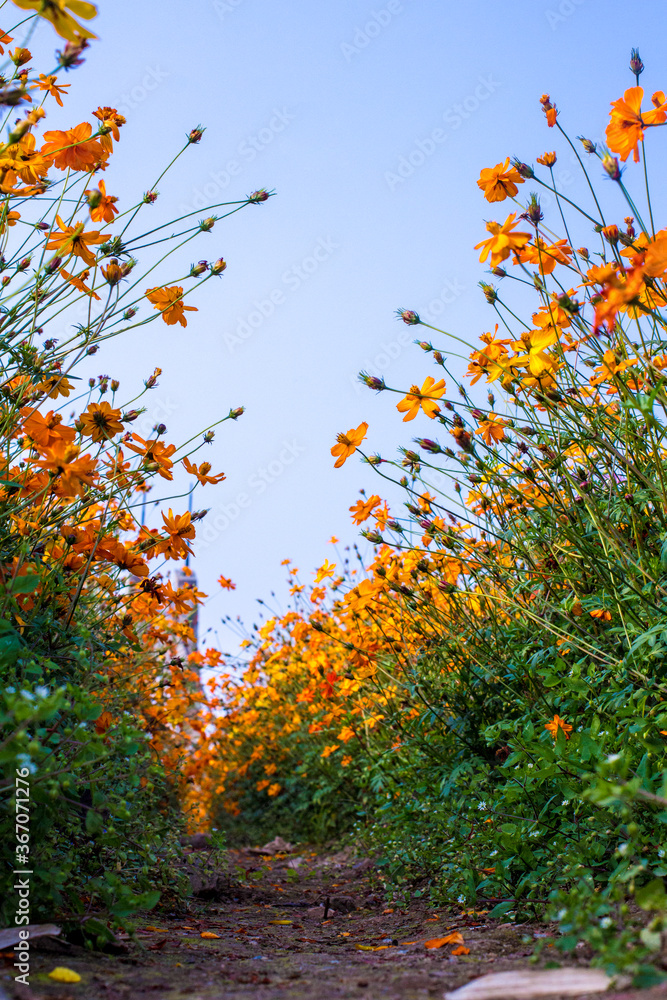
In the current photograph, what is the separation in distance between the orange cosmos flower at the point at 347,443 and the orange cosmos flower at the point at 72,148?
42.6 inches

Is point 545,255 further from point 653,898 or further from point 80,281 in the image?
point 653,898

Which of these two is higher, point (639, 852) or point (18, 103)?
point (18, 103)

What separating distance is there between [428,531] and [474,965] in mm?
1331

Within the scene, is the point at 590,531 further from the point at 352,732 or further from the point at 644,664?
the point at 352,732

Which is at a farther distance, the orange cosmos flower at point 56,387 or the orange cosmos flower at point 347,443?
the orange cosmos flower at point 347,443

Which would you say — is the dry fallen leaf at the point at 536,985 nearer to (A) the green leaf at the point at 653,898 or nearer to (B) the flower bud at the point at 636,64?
(A) the green leaf at the point at 653,898

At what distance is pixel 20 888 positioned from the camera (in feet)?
4.97

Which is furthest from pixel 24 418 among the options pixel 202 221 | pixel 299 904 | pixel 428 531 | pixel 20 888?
pixel 299 904

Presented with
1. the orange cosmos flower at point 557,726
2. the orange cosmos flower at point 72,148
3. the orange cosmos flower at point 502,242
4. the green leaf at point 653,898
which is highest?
the orange cosmos flower at point 72,148

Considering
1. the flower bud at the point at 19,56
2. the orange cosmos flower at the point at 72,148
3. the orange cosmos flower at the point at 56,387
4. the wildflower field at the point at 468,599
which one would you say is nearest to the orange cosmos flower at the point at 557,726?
the wildflower field at the point at 468,599

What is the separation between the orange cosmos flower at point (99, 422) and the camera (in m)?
2.09

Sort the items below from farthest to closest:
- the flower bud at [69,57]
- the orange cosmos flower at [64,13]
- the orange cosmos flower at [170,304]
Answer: the orange cosmos flower at [170,304] < the flower bud at [69,57] < the orange cosmos flower at [64,13]

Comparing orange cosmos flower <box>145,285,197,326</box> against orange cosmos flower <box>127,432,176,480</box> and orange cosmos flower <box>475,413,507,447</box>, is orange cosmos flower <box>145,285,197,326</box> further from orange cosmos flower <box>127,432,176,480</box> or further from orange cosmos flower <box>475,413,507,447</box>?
orange cosmos flower <box>475,413,507,447</box>

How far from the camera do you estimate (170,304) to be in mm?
2199
